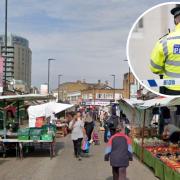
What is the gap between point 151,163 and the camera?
13.3 metres

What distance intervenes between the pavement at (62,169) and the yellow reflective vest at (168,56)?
32.4 ft

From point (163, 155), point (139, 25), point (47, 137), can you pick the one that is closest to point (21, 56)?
point (47, 137)

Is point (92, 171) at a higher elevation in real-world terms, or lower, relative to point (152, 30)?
lower

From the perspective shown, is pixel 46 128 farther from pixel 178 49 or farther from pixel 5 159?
pixel 178 49

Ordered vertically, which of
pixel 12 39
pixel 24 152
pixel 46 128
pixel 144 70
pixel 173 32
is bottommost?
pixel 24 152

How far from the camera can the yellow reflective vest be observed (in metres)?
2.03

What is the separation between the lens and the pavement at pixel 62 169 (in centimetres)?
1209

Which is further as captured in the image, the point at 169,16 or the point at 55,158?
the point at 55,158

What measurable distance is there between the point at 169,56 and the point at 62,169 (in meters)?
11.9

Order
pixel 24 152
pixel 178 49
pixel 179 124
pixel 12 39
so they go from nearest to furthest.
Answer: pixel 178 49 → pixel 24 152 → pixel 179 124 → pixel 12 39

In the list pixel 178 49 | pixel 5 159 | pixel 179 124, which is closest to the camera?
pixel 178 49

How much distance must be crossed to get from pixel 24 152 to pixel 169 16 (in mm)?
17168

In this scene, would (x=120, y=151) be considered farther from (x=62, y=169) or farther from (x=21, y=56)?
(x=21, y=56)

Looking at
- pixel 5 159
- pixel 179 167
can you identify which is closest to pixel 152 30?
pixel 179 167
